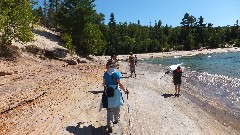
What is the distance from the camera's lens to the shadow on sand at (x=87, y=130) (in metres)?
11.7

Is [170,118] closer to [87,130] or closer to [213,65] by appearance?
[87,130]

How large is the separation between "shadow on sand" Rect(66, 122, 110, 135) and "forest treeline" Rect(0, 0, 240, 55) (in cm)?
1864

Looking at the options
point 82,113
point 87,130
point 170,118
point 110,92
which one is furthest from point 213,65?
point 110,92

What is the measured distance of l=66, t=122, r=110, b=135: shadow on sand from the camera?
11.7 metres

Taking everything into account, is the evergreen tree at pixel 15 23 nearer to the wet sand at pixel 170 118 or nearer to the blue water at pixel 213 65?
the wet sand at pixel 170 118

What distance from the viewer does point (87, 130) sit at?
12.1 metres

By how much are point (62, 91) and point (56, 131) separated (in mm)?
8263

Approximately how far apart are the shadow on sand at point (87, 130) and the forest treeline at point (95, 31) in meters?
18.6

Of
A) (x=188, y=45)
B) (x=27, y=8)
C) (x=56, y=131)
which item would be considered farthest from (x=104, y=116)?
(x=188, y=45)

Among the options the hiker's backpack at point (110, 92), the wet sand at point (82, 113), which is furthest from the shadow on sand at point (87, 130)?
the hiker's backpack at point (110, 92)

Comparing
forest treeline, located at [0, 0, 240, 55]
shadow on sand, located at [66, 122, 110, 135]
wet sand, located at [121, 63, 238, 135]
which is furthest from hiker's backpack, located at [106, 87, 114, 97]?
forest treeline, located at [0, 0, 240, 55]

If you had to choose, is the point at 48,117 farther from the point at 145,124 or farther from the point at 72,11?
the point at 72,11

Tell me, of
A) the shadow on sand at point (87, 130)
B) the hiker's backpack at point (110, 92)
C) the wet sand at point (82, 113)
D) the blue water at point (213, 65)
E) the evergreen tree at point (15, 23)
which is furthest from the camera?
the blue water at point (213, 65)

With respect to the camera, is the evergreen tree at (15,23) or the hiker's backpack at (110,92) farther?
the evergreen tree at (15,23)
